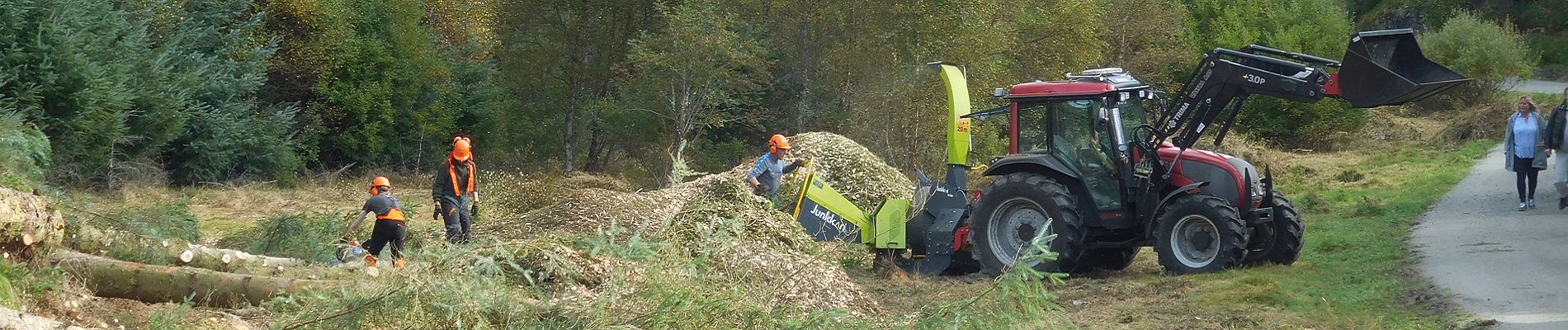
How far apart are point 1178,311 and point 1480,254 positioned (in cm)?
343

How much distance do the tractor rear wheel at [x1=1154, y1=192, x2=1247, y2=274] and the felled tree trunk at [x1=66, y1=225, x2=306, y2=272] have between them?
253 inches

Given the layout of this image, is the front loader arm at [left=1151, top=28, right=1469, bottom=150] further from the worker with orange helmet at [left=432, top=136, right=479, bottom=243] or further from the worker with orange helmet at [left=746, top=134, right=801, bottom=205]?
the worker with orange helmet at [left=432, top=136, right=479, bottom=243]

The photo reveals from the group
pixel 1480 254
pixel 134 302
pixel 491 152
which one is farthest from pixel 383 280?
pixel 491 152

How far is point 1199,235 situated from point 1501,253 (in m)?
2.51

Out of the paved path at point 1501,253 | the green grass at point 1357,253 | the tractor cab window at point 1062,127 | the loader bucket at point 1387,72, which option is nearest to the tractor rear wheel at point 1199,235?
the green grass at point 1357,253

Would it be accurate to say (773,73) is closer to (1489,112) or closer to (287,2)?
(287,2)

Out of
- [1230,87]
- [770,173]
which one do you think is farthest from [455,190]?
[1230,87]

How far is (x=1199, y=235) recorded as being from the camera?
1068 cm

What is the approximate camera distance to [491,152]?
28625mm

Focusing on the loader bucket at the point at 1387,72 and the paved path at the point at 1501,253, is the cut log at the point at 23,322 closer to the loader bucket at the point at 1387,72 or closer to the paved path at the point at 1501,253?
the paved path at the point at 1501,253

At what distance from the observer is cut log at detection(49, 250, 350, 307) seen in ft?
28.2

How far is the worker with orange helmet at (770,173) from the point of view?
1266cm

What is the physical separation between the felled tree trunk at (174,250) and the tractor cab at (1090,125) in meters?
5.77

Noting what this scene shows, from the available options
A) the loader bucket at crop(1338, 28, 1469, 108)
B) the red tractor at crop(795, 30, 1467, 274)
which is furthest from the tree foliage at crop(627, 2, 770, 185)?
the loader bucket at crop(1338, 28, 1469, 108)
